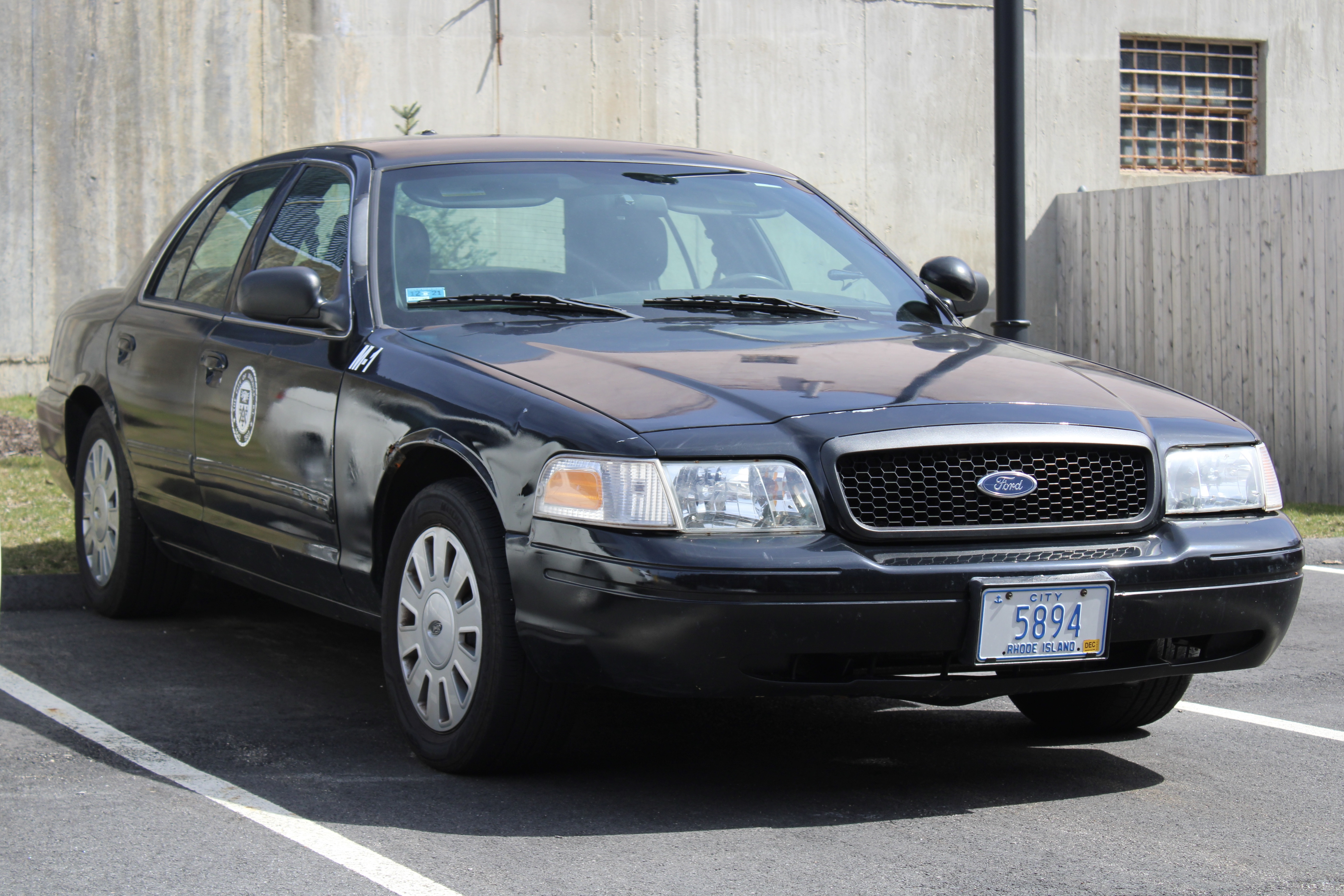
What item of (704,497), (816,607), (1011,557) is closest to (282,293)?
(704,497)

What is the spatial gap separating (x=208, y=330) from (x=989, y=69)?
1035 cm

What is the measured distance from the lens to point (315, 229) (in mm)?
5277

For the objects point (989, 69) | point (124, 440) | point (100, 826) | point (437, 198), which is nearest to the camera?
point (100, 826)

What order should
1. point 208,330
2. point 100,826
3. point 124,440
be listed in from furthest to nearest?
point 124,440, point 208,330, point 100,826

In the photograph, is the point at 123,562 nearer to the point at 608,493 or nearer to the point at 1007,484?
the point at 608,493

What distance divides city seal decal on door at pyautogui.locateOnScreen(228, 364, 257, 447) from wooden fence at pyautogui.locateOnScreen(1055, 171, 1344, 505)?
7.83 metres

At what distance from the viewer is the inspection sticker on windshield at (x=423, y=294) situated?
15.6 ft

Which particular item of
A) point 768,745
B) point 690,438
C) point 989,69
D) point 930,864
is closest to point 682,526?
point 690,438

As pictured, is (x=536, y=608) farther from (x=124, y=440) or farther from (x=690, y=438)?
(x=124, y=440)

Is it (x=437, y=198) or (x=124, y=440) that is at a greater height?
(x=437, y=198)

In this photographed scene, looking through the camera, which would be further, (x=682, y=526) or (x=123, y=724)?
(x=123, y=724)

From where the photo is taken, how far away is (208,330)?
5.56 meters

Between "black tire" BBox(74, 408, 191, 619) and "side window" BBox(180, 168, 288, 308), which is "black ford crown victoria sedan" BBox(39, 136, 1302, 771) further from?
"black tire" BBox(74, 408, 191, 619)

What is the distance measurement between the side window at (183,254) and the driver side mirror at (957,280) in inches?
102
